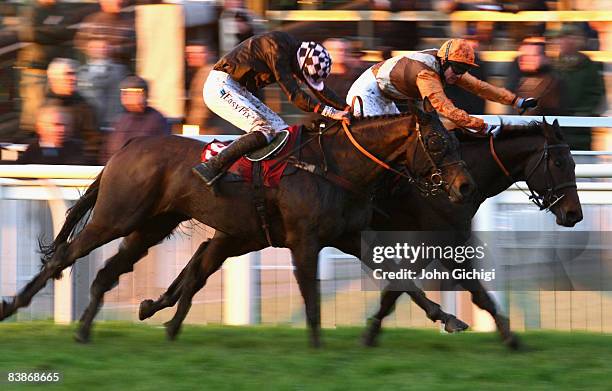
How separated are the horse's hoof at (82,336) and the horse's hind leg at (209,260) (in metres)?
0.58

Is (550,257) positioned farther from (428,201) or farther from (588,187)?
(428,201)

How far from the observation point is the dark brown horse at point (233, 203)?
7020mm

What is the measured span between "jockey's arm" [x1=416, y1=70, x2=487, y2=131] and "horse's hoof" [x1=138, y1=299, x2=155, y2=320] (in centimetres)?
217

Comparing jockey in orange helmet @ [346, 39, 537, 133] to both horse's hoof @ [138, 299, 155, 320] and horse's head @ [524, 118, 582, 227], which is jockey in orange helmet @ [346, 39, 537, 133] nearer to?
horse's head @ [524, 118, 582, 227]

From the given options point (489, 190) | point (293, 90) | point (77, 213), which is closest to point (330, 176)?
point (293, 90)

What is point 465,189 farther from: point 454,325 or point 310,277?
point 310,277

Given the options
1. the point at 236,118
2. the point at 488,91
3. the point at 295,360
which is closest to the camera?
the point at 295,360

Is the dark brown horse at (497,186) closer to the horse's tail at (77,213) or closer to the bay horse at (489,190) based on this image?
the bay horse at (489,190)

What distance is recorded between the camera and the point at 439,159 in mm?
6926

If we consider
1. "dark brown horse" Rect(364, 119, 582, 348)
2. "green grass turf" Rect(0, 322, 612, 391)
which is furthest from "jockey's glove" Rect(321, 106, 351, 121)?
"green grass turf" Rect(0, 322, 612, 391)

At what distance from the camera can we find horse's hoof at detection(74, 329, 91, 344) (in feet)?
24.0

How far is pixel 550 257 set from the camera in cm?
808

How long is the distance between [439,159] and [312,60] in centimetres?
94
